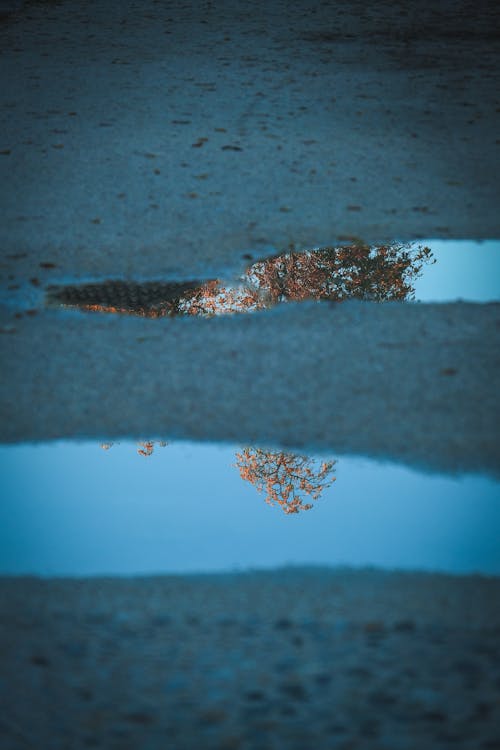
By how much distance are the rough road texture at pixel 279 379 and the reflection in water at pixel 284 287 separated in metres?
0.12

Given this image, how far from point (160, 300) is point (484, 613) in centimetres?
239

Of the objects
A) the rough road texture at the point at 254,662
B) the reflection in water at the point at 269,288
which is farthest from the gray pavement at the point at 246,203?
the rough road texture at the point at 254,662

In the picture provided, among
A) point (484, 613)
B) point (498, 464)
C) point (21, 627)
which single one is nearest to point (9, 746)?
point (21, 627)

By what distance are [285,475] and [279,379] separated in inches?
23.5

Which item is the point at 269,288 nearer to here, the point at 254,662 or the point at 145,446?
the point at 145,446

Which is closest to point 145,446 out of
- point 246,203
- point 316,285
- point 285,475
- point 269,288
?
point 285,475

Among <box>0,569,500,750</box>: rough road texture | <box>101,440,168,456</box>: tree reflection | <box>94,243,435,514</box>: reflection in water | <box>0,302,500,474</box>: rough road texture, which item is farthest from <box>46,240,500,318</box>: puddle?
<box>0,569,500,750</box>: rough road texture

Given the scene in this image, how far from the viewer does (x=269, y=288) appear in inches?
159

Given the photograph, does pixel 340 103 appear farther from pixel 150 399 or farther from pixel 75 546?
pixel 75 546

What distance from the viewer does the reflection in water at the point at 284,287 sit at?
3918mm

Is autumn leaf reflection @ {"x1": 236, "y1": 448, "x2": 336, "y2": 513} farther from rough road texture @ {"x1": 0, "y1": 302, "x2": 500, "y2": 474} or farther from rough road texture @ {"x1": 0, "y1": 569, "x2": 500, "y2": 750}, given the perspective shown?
rough road texture @ {"x1": 0, "y1": 569, "x2": 500, "y2": 750}

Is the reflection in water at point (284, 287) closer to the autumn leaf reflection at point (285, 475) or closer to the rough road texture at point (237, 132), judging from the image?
the rough road texture at point (237, 132)

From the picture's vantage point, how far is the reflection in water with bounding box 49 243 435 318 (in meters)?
3.91

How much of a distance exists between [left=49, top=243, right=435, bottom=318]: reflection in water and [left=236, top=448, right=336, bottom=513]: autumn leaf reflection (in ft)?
3.91
